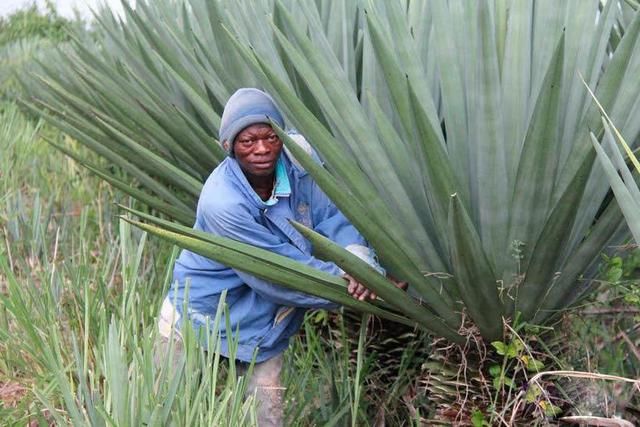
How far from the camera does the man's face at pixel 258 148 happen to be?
2727 mm

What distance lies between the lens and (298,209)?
290cm

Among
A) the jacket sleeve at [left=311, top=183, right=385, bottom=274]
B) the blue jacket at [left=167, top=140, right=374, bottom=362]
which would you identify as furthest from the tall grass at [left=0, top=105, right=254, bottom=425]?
the jacket sleeve at [left=311, top=183, right=385, bottom=274]

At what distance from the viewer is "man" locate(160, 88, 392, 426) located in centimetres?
267

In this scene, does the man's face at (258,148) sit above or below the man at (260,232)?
above

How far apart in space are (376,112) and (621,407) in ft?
3.87

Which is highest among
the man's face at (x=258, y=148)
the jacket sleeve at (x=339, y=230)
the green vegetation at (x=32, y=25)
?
the green vegetation at (x=32, y=25)

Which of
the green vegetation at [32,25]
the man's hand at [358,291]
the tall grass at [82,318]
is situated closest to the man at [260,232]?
the man's hand at [358,291]

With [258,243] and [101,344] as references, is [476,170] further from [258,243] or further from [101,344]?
[101,344]

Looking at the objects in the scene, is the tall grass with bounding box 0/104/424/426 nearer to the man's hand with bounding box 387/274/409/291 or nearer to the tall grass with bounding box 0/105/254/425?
the tall grass with bounding box 0/105/254/425

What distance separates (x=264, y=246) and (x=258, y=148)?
0.25 metres

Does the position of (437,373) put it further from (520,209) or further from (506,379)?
(520,209)

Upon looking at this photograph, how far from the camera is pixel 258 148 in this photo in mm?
2725

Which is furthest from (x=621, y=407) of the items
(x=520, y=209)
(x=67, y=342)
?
(x=67, y=342)

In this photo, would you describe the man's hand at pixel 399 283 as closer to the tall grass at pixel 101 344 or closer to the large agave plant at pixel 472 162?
the large agave plant at pixel 472 162
